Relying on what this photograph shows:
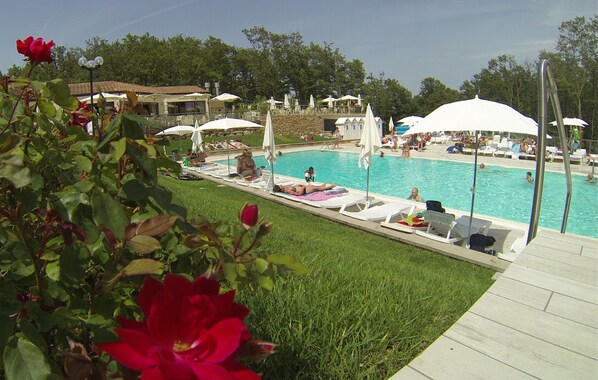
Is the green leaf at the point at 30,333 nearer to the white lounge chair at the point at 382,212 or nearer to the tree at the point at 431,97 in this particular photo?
the white lounge chair at the point at 382,212

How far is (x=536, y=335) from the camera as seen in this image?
7.65 ft

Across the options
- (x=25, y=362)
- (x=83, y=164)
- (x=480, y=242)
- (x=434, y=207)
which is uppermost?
(x=83, y=164)

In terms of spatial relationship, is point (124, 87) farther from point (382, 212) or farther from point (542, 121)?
point (542, 121)

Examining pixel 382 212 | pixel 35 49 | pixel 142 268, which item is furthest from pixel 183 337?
pixel 382 212

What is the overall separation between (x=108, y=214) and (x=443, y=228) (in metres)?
8.26

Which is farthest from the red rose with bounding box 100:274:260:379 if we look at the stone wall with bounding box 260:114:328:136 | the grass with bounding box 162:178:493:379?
the stone wall with bounding box 260:114:328:136

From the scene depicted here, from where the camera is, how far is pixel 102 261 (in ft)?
3.23

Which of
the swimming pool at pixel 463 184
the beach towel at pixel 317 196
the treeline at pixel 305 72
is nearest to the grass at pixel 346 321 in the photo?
the beach towel at pixel 317 196

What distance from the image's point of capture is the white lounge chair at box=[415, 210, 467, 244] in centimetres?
810

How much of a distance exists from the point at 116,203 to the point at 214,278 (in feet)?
1.19

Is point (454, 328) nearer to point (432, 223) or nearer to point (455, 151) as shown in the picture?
point (432, 223)

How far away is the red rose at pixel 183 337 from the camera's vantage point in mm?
516

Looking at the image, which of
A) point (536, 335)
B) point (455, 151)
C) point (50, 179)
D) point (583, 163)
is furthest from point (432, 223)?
point (455, 151)

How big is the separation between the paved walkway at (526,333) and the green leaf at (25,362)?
1.58 meters
